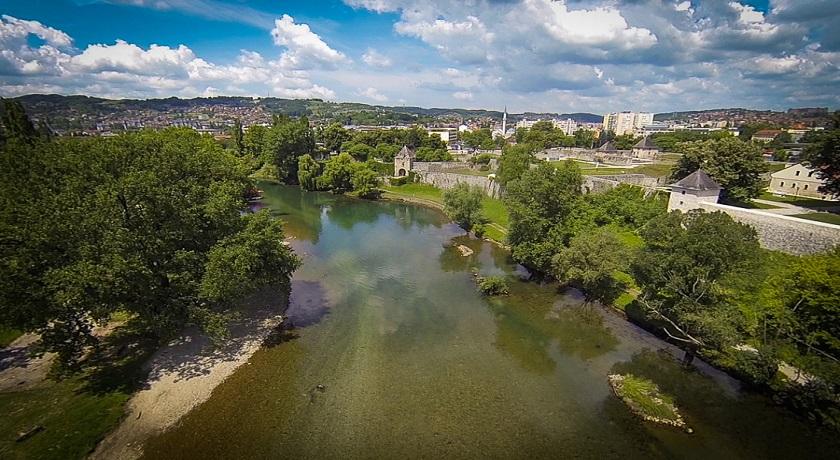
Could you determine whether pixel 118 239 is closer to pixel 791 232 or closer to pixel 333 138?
Answer: pixel 791 232

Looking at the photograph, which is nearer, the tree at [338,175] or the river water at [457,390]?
the river water at [457,390]

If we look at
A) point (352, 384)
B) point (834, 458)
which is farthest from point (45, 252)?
point (834, 458)

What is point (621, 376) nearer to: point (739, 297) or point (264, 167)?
point (739, 297)

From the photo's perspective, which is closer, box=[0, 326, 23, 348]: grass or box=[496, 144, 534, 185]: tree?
box=[0, 326, 23, 348]: grass

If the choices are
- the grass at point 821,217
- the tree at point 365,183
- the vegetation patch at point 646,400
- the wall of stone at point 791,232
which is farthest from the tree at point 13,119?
the grass at point 821,217

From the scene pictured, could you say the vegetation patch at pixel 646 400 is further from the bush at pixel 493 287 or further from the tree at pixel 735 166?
the tree at pixel 735 166

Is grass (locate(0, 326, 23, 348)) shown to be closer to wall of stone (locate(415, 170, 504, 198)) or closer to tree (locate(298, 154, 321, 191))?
wall of stone (locate(415, 170, 504, 198))

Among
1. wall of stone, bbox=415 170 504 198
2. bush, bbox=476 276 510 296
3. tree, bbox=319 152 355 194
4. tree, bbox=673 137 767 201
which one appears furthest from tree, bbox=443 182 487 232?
tree, bbox=319 152 355 194
